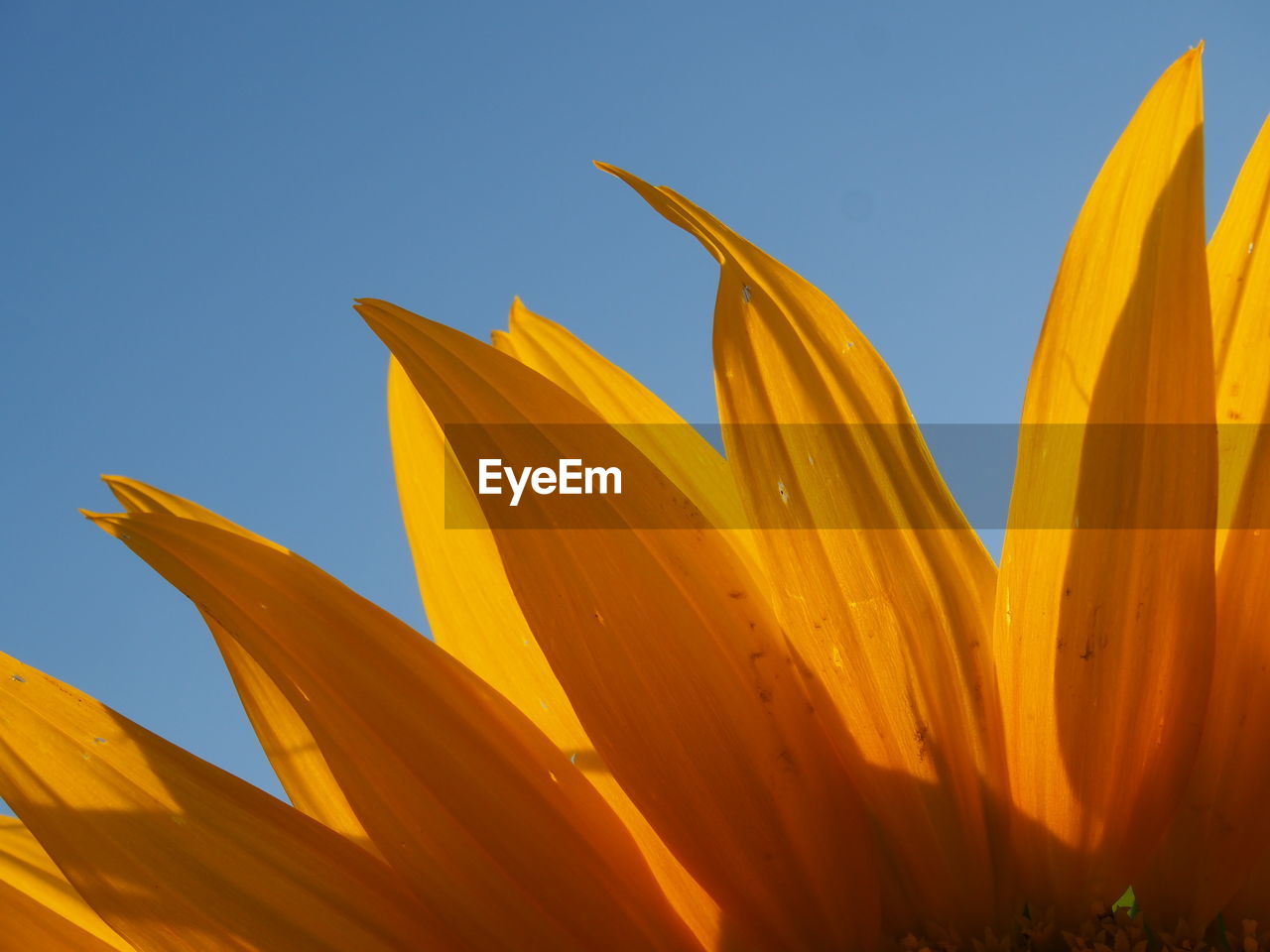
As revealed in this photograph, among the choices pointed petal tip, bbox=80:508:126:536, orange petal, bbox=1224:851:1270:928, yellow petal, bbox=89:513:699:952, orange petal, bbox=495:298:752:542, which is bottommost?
orange petal, bbox=1224:851:1270:928

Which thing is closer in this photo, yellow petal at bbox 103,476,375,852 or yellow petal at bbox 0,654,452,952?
yellow petal at bbox 0,654,452,952

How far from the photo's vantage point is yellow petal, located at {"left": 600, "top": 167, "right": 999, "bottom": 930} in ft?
3.22

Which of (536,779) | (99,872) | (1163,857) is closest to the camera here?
(99,872)

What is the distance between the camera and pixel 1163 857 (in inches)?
44.8

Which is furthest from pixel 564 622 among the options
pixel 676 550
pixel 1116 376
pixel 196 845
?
pixel 1116 376

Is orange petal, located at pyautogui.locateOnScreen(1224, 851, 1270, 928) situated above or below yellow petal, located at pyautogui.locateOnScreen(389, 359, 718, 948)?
below

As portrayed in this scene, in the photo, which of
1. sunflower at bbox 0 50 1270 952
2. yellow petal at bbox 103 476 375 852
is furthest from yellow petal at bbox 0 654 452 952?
yellow petal at bbox 103 476 375 852

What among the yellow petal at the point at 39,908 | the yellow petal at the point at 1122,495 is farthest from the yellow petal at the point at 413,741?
the yellow petal at the point at 1122,495

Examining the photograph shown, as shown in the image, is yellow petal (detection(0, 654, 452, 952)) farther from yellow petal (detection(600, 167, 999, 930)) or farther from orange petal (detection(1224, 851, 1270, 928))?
orange petal (detection(1224, 851, 1270, 928))

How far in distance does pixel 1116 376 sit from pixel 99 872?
2.85ft

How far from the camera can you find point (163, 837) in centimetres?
93

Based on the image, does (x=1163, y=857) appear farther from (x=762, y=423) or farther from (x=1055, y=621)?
(x=762, y=423)

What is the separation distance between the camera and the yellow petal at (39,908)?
2.98ft

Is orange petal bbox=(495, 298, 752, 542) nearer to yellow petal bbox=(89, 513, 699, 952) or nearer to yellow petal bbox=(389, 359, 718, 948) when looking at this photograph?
yellow petal bbox=(389, 359, 718, 948)
